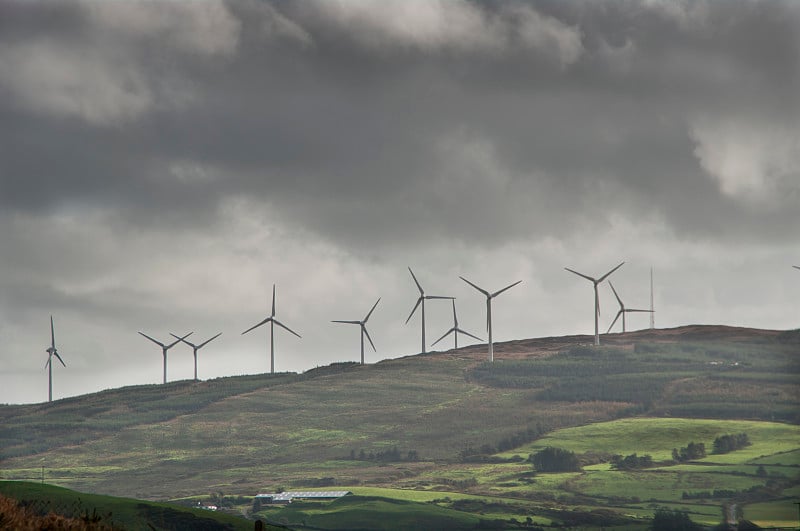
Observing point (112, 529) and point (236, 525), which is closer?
point (112, 529)

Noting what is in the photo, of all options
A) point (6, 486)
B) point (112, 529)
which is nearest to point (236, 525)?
point (6, 486)

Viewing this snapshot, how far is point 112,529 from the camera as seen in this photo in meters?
46.2


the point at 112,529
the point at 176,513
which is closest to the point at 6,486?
the point at 176,513

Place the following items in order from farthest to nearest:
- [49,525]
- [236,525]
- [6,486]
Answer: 1. [236,525]
2. [6,486]
3. [49,525]

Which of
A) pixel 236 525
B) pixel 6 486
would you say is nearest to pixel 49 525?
pixel 6 486

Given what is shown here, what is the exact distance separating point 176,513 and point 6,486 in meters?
19.1

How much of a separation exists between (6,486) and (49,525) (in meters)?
41.6

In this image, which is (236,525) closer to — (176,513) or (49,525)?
(176,513)

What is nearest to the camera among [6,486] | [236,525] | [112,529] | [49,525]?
[49,525]

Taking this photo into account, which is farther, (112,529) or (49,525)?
(112,529)

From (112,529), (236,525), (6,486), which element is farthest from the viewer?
(236,525)

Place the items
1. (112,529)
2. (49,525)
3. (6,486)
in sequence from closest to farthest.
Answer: (49,525), (112,529), (6,486)

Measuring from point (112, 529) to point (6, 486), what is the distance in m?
38.7

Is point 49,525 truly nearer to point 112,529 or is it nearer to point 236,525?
point 112,529
